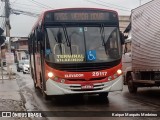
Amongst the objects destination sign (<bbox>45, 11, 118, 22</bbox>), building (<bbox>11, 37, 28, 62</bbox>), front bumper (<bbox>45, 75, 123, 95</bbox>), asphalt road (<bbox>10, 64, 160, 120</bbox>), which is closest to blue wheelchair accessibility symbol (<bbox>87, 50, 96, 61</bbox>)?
front bumper (<bbox>45, 75, 123, 95</bbox>)

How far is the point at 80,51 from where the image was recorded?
12.1 metres

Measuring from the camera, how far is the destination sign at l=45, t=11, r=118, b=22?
1236 cm

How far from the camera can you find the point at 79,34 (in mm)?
12281

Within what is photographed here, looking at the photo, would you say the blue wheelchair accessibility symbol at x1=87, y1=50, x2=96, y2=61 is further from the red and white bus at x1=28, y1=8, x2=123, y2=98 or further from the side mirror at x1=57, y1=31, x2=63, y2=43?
the side mirror at x1=57, y1=31, x2=63, y2=43

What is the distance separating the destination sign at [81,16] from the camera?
40.5 ft

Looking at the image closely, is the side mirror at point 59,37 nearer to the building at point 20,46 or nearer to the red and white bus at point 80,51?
the red and white bus at point 80,51

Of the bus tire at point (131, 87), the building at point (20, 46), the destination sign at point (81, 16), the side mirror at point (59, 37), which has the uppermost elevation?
the destination sign at point (81, 16)

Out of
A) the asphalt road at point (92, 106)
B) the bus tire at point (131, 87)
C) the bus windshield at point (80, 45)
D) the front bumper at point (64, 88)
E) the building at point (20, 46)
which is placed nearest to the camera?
the asphalt road at point (92, 106)

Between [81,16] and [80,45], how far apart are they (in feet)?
3.69

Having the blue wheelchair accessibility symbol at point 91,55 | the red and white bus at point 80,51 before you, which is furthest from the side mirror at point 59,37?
the blue wheelchair accessibility symbol at point 91,55

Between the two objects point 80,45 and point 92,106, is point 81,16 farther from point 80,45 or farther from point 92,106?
point 92,106

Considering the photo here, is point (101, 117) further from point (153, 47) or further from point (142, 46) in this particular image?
point (142, 46)

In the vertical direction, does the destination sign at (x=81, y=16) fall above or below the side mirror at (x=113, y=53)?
above

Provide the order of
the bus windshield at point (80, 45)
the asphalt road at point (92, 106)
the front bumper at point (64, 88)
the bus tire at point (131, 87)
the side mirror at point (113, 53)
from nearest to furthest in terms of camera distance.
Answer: the asphalt road at point (92, 106)
the front bumper at point (64, 88)
the bus windshield at point (80, 45)
the side mirror at point (113, 53)
the bus tire at point (131, 87)
